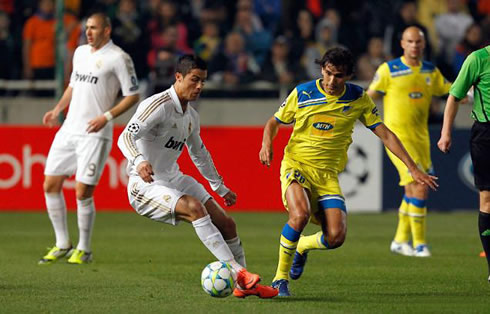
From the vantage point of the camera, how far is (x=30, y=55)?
675 inches

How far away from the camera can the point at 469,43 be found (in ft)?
58.5

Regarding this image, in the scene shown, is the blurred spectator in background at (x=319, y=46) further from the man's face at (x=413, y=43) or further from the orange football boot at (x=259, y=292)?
the orange football boot at (x=259, y=292)

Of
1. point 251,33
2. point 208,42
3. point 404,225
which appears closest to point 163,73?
point 208,42

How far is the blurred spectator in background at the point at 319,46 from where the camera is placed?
58.1ft

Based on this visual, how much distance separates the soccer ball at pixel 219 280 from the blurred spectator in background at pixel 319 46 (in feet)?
33.5

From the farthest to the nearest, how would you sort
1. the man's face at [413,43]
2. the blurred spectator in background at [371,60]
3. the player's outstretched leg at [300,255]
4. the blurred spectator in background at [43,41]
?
the blurred spectator in background at [371,60] → the blurred spectator in background at [43,41] → the man's face at [413,43] → the player's outstretched leg at [300,255]

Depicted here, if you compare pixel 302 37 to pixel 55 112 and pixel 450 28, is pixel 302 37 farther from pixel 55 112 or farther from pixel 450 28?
pixel 55 112

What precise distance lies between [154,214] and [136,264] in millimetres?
2173

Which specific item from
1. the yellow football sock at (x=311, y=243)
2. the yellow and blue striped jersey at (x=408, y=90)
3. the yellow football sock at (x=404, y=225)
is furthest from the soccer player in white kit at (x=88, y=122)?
the yellow football sock at (x=404, y=225)

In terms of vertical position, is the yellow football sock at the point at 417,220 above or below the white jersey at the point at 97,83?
below

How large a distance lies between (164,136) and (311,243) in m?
1.44

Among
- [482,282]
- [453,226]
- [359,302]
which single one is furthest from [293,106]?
[453,226]

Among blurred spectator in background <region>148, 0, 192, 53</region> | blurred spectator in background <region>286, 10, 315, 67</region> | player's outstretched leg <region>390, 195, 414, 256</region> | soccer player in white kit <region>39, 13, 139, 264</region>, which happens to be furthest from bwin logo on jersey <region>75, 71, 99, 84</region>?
blurred spectator in background <region>286, 10, 315, 67</region>

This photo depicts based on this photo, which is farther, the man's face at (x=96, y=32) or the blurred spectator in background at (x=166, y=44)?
the blurred spectator in background at (x=166, y=44)
